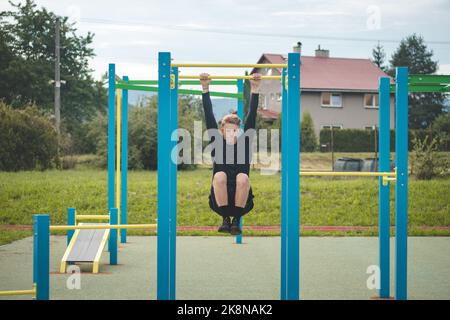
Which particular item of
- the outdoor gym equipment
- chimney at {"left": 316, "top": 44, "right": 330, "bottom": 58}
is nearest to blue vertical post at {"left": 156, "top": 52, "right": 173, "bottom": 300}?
the outdoor gym equipment

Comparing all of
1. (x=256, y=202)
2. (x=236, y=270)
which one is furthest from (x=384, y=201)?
(x=256, y=202)

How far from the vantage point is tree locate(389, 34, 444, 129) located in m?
49.8

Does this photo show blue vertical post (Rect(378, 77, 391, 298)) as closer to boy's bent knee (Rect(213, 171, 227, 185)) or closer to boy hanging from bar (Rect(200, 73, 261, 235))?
boy hanging from bar (Rect(200, 73, 261, 235))

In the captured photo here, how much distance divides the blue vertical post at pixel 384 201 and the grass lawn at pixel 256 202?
227 inches

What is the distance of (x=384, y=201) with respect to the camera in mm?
6492

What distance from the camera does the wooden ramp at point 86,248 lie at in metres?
7.83

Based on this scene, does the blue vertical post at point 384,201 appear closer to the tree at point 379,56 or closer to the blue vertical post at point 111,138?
the blue vertical post at point 111,138

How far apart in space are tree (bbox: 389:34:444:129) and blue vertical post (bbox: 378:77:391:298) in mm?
44139

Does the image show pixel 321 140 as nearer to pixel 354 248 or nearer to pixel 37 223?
pixel 354 248

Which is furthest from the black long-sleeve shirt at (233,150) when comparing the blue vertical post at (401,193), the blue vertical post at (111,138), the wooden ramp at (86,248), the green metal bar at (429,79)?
the blue vertical post at (111,138)

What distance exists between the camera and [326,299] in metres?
6.35

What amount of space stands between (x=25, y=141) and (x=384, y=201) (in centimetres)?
1496
